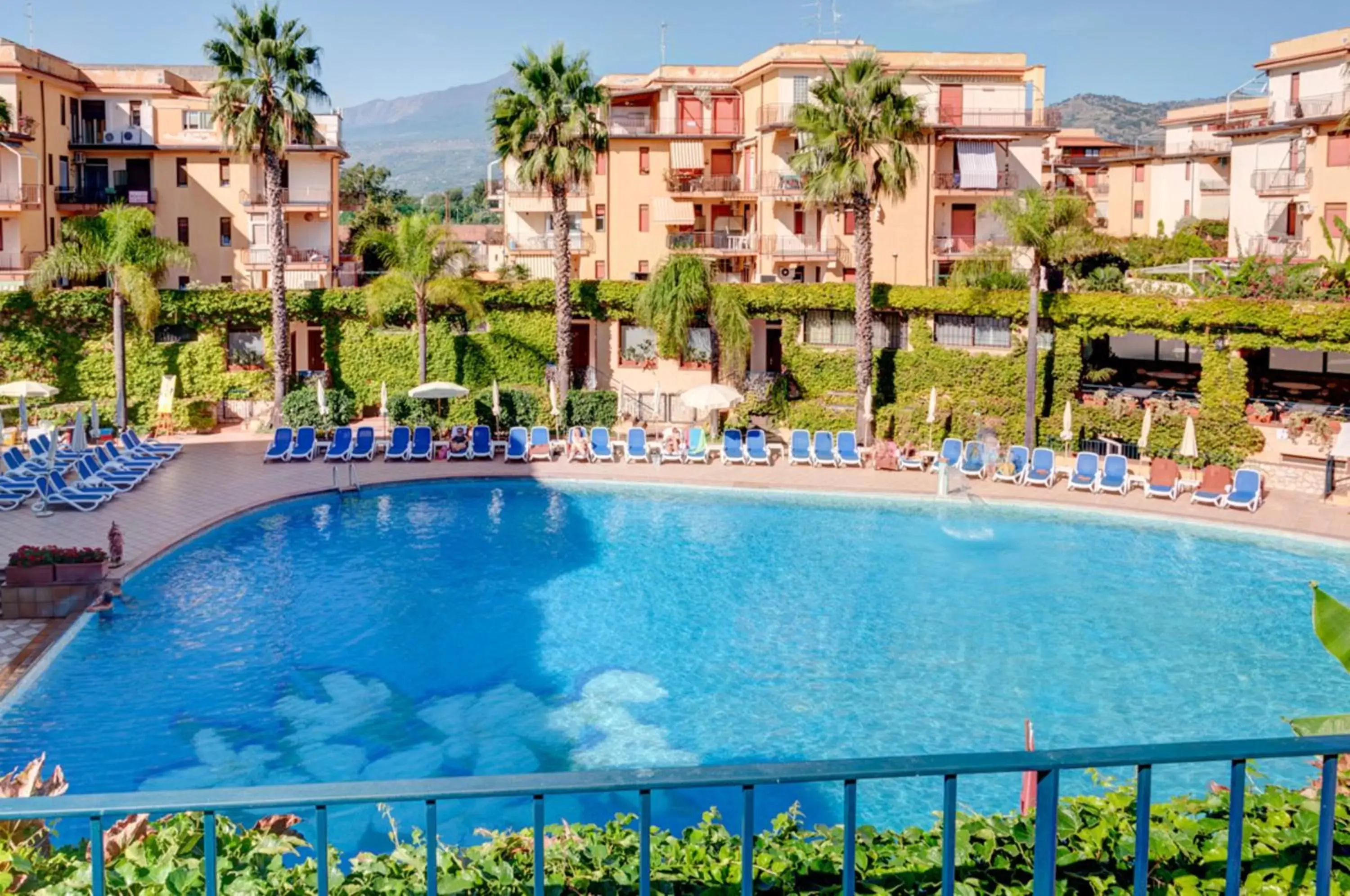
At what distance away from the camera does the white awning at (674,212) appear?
171 feet

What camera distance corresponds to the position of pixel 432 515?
2952cm

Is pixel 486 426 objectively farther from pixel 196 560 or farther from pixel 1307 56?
pixel 1307 56

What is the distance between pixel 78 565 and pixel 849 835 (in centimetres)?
1997

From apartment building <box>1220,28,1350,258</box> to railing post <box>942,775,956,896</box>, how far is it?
44786 millimetres

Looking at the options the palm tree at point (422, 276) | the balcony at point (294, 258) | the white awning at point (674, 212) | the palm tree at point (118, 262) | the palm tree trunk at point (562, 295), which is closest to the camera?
the palm tree at point (118, 262)

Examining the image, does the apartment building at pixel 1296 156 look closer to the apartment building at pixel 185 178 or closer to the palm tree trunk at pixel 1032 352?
the palm tree trunk at pixel 1032 352

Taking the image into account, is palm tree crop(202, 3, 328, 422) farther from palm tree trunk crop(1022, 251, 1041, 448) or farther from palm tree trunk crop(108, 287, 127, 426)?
palm tree trunk crop(1022, 251, 1041, 448)

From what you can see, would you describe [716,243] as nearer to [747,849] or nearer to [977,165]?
[977,165]

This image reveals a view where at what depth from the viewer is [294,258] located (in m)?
50.7

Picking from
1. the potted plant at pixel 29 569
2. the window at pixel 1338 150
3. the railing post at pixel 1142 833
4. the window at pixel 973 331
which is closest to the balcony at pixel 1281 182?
the window at pixel 1338 150

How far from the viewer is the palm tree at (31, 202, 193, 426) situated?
38.2 meters

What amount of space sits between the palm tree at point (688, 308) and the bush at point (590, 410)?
2.62 m

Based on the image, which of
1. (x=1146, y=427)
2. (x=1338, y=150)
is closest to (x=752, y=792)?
(x=1146, y=427)

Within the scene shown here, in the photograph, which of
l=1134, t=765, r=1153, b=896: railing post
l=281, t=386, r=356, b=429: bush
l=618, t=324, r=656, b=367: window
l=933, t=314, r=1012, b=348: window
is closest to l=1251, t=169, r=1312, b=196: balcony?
l=933, t=314, r=1012, b=348: window
